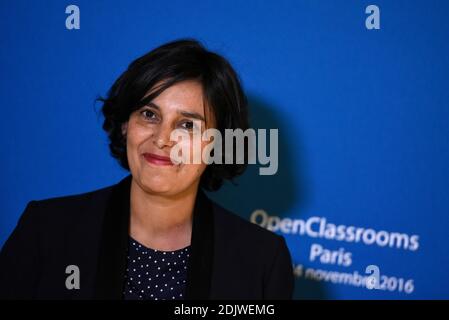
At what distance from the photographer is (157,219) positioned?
4.13ft

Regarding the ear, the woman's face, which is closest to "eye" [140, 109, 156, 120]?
the woman's face

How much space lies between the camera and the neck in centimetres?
125

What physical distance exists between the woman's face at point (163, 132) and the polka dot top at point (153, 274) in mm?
155

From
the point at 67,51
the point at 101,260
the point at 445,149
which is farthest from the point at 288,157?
the point at 67,51

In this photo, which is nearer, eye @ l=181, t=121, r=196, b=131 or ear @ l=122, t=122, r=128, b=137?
eye @ l=181, t=121, r=196, b=131

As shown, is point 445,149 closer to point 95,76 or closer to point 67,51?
point 95,76

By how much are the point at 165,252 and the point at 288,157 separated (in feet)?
1.63

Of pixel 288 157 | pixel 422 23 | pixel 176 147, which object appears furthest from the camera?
pixel 288 157

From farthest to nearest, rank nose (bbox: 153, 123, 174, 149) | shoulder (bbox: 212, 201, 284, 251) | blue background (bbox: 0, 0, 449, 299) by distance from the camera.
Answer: blue background (bbox: 0, 0, 449, 299) < shoulder (bbox: 212, 201, 284, 251) < nose (bbox: 153, 123, 174, 149)

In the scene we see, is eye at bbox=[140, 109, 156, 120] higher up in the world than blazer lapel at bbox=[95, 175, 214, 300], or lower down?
higher up

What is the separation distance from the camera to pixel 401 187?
57.3 inches

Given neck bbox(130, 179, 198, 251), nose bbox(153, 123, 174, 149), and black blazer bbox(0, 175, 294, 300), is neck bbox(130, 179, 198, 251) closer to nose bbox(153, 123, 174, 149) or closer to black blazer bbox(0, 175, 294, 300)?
black blazer bbox(0, 175, 294, 300)

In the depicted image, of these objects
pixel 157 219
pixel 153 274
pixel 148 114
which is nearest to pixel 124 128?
pixel 148 114

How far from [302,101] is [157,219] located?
555 millimetres
